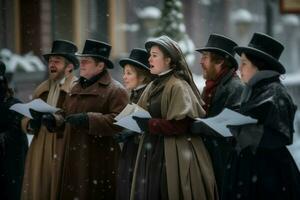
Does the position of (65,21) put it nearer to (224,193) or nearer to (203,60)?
(203,60)

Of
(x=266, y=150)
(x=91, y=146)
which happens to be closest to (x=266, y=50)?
(x=266, y=150)

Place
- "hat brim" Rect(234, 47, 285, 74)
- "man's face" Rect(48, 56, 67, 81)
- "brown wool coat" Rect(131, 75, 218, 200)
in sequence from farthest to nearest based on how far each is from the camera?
"man's face" Rect(48, 56, 67, 81)
"brown wool coat" Rect(131, 75, 218, 200)
"hat brim" Rect(234, 47, 285, 74)

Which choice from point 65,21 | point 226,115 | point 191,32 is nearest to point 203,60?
point 226,115

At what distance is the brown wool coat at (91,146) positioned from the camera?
7.15 metres

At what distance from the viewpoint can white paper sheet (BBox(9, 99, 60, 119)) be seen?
711 centimetres

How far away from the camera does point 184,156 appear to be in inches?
252

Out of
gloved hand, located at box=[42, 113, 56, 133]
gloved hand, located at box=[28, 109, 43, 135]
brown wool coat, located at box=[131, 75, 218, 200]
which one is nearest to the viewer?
brown wool coat, located at box=[131, 75, 218, 200]

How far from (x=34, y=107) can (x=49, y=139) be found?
21.5 inches

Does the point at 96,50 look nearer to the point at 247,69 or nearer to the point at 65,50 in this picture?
the point at 65,50

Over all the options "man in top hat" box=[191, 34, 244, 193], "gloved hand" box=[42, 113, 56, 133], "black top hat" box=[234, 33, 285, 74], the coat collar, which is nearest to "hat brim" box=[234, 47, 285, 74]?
"black top hat" box=[234, 33, 285, 74]

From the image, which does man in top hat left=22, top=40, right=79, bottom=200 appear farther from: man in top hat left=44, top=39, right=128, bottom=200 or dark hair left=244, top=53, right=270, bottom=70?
dark hair left=244, top=53, right=270, bottom=70

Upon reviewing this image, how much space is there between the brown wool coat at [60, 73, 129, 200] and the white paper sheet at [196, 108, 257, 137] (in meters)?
1.28

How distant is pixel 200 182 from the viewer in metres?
6.39

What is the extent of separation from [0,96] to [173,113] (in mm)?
2152
